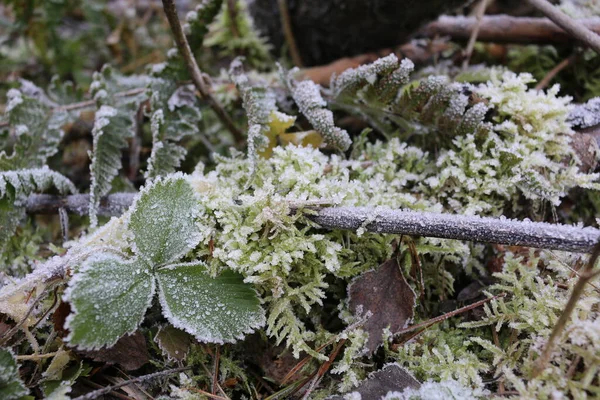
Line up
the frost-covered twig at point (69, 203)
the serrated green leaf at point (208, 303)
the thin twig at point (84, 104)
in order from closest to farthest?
the serrated green leaf at point (208, 303) → the frost-covered twig at point (69, 203) → the thin twig at point (84, 104)

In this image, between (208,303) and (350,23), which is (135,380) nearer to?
(208,303)

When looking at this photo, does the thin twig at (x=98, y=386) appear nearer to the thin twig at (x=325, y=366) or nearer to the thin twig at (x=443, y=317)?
the thin twig at (x=325, y=366)

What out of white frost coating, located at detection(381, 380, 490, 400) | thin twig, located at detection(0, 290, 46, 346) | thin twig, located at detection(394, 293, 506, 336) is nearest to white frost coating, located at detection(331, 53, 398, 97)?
thin twig, located at detection(394, 293, 506, 336)

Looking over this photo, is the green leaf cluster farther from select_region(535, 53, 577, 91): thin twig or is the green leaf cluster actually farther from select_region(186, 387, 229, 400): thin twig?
select_region(535, 53, 577, 91): thin twig

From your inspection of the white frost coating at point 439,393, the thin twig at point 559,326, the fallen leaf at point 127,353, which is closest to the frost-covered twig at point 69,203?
the fallen leaf at point 127,353

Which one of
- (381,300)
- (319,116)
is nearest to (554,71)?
(319,116)
